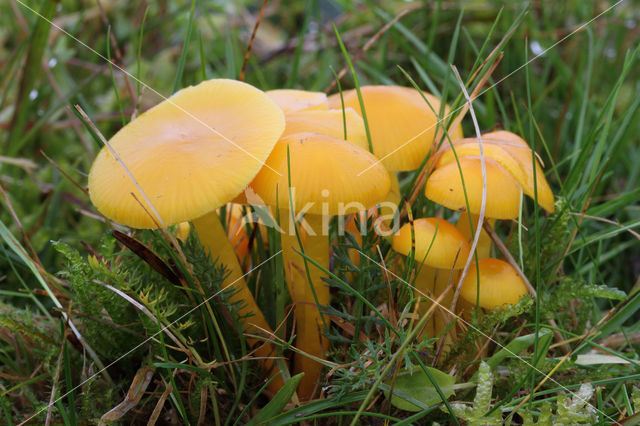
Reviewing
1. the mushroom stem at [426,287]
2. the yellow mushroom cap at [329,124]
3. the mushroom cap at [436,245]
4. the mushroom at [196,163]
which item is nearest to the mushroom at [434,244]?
the mushroom cap at [436,245]

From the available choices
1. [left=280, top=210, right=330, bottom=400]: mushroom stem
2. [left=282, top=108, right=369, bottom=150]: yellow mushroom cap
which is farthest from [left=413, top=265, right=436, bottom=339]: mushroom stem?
[left=282, top=108, right=369, bottom=150]: yellow mushroom cap

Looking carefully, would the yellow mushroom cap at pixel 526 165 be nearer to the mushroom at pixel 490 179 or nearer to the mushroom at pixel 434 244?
the mushroom at pixel 490 179

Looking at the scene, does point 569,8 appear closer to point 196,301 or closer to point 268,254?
point 268,254

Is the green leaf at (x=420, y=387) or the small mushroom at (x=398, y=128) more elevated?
the small mushroom at (x=398, y=128)

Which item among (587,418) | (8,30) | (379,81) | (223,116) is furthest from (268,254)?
(8,30)

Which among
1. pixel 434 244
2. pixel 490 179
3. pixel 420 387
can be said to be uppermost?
pixel 490 179

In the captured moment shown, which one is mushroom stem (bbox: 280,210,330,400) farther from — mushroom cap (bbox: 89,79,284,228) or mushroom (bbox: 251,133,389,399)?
mushroom cap (bbox: 89,79,284,228)

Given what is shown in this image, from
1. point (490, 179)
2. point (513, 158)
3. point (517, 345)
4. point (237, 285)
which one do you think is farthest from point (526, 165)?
point (237, 285)

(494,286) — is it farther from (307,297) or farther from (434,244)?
(307,297)

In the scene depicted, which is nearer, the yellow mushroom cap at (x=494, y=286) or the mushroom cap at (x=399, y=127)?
the yellow mushroom cap at (x=494, y=286)
